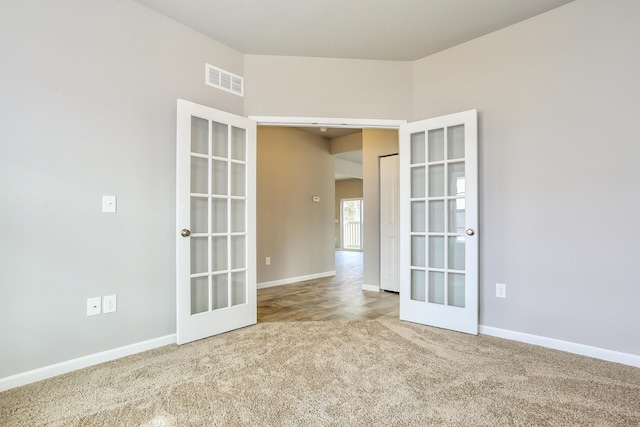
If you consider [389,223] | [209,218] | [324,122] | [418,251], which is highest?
[324,122]

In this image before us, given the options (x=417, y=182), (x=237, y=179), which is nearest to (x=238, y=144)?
(x=237, y=179)

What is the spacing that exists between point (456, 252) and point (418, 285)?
53cm

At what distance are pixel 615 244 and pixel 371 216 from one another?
3.06m

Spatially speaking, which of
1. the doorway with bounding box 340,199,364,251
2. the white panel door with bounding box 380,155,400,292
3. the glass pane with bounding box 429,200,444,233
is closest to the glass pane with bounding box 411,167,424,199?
the glass pane with bounding box 429,200,444,233

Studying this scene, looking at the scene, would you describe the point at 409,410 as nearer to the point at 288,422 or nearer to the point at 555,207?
the point at 288,422

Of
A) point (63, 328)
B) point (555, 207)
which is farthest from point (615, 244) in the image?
point (63, 328)

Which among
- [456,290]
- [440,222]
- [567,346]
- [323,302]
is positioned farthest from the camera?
[323,302]

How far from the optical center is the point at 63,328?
2.19 meters

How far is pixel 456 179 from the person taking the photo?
122 inches

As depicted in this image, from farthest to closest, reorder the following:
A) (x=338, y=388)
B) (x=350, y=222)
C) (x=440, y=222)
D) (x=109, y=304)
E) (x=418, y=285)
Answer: (x=350, y=222) → (x=418, y=285) → (x=440, y=222) → (x=109, y=304) → (x=338, y=388)

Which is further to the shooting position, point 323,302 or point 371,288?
point 371,288

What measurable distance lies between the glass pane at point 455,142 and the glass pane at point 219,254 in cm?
237

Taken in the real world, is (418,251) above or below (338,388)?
above

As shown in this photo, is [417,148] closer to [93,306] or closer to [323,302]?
[323,302]
